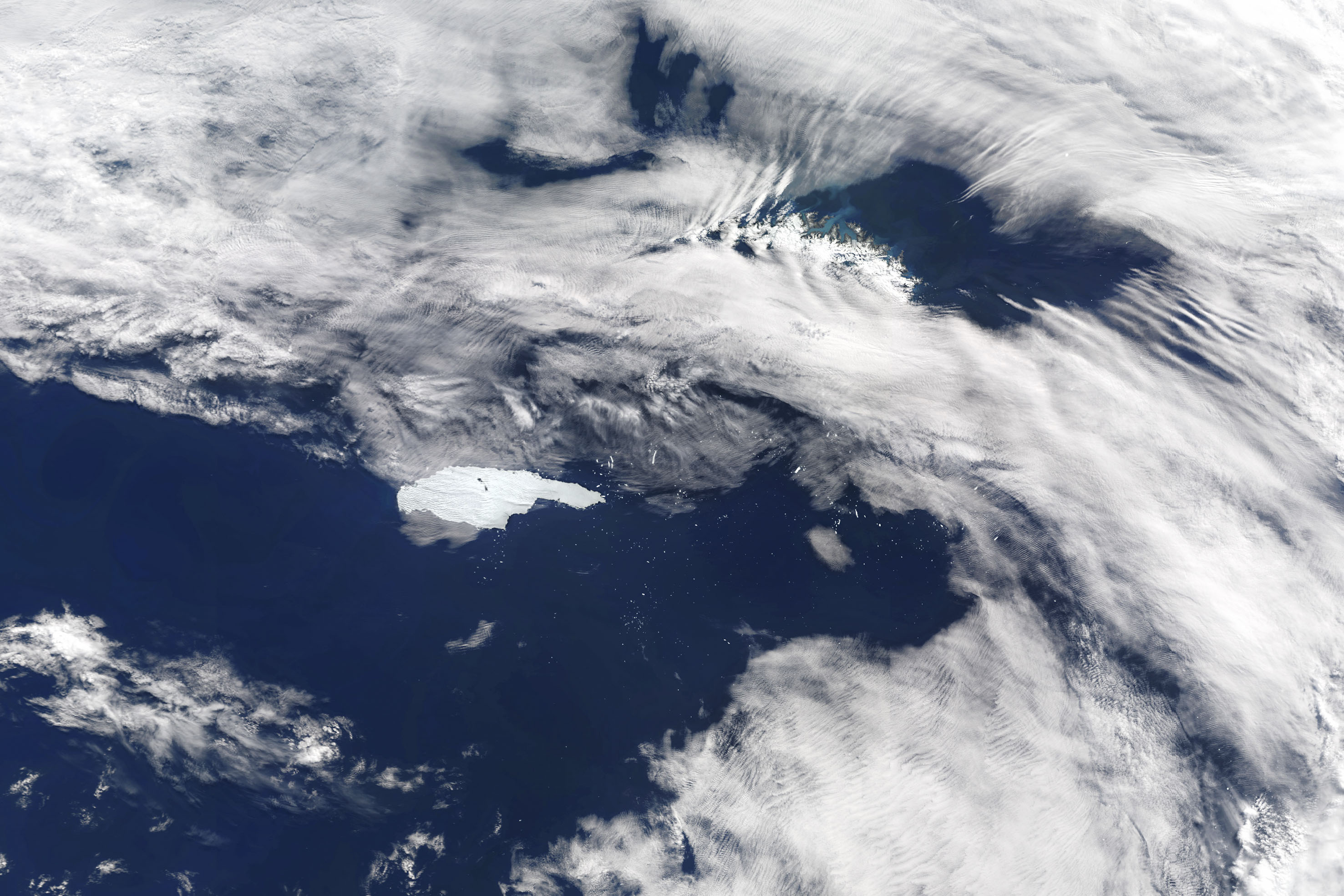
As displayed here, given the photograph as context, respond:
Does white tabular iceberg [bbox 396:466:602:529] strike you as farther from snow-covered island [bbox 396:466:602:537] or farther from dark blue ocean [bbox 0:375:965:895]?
dark blue ocean [bbox 0:375:965:895]

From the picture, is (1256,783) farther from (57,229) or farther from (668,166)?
(57,229)

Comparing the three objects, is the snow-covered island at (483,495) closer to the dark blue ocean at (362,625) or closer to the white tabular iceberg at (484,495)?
the white tabular iceberg at (484,495)

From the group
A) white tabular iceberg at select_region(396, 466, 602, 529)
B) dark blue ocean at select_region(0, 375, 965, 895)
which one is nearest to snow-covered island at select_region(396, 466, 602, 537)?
white tabular iceberg at select_region(396, 466, 602, 529)

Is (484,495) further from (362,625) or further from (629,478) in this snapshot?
(362,625)

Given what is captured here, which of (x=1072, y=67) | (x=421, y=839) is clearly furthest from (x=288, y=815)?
(x=1072, y=67)

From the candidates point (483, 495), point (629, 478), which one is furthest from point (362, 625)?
point (629, 478)

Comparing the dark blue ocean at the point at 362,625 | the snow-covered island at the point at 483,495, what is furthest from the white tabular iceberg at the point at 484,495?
the dark blue ocean at the point at 362,625
